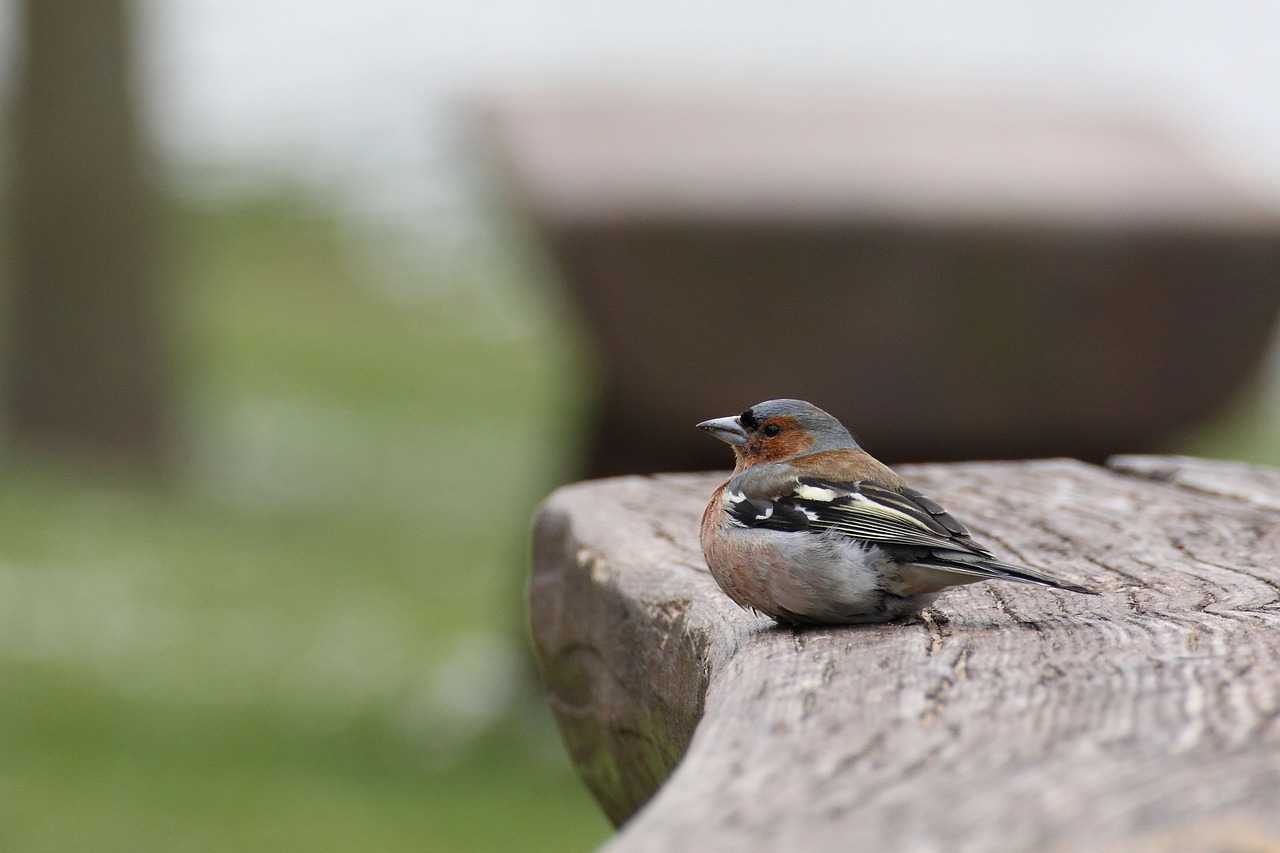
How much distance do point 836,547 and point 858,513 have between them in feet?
0.37

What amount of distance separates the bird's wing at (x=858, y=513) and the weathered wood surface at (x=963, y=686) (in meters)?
0.10

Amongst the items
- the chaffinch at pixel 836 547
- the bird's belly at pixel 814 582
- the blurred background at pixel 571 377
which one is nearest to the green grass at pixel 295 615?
the blurred background at pixel 571 377

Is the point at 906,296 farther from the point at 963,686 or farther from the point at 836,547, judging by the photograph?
the point at 963,686

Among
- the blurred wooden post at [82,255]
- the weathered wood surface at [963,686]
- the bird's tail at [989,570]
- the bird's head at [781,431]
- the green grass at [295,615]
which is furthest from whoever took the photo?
the blurred wooden post at [82,255]

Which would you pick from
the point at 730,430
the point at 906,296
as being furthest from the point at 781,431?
the point at 906,296

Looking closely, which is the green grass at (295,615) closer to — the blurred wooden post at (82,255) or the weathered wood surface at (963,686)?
the blurred wooden post at (82,255)

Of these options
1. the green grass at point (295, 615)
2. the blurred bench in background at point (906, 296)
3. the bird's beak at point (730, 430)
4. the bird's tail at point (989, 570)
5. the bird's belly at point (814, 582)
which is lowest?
the green grass at point (295, 615)

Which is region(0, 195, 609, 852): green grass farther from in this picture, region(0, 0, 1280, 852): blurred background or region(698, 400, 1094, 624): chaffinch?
region(698, 400, 1094, 624): chaffinch

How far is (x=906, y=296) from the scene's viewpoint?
18.7 ft

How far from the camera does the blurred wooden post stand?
32.7 ft

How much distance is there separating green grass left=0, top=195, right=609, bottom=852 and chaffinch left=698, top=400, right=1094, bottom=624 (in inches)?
137

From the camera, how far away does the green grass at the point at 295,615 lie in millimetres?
5617

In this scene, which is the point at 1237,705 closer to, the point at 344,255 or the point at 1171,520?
the point at 1171,520

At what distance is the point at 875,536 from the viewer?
6.70 feet
